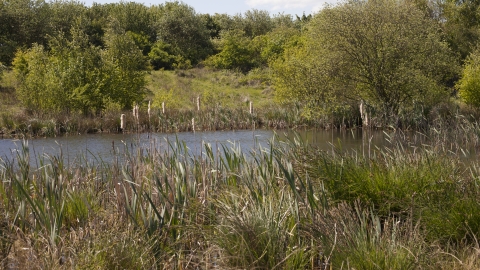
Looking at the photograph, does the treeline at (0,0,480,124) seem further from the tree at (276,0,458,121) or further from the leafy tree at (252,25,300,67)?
the leafy tree at (252,25,300,67)

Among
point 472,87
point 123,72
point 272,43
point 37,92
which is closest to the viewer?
point 37,92

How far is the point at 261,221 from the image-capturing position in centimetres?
462

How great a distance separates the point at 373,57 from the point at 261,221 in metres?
21.3

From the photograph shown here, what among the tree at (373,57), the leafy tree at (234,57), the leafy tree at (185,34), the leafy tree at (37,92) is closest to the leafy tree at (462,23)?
the tree at (373,57)

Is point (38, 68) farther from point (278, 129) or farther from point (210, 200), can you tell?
point (210, 200)

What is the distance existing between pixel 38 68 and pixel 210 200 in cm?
2487

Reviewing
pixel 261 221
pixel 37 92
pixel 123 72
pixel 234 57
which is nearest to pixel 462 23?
pixel 234 57

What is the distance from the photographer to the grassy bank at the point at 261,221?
14.6 ft

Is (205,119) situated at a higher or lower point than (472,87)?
lower

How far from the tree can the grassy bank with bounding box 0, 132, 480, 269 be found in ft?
59.4

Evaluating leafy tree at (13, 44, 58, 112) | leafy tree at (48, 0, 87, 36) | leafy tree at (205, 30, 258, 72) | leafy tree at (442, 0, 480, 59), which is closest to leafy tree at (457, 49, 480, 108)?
leafy tree at (442, 0, 480, 59)

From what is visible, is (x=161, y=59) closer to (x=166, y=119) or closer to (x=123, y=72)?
(x=123, y=72)

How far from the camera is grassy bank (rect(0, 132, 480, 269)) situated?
4.44m

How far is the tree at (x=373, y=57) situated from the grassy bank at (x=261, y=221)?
18111 millimetres
